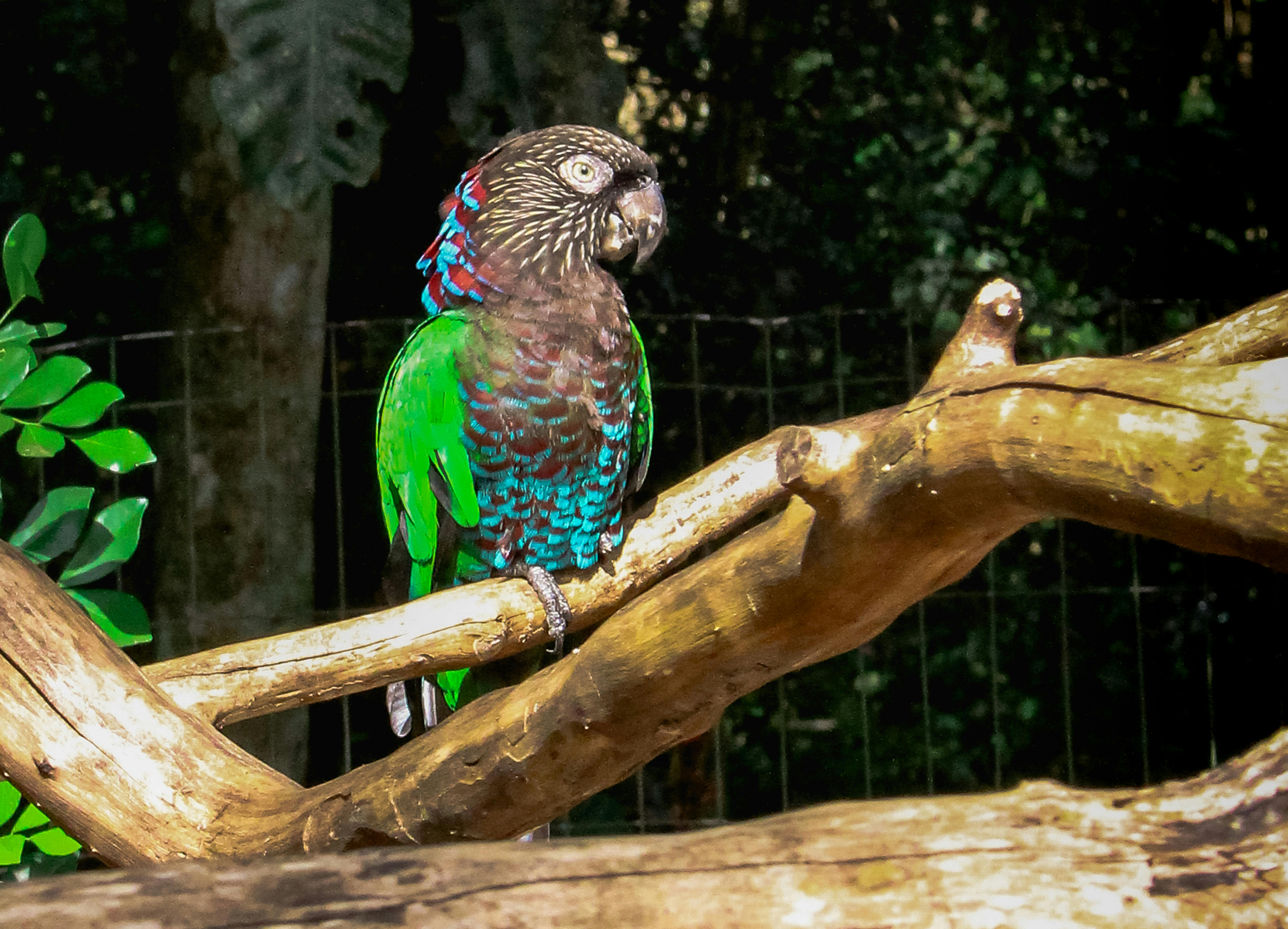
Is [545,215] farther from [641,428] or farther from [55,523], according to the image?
[55,523]

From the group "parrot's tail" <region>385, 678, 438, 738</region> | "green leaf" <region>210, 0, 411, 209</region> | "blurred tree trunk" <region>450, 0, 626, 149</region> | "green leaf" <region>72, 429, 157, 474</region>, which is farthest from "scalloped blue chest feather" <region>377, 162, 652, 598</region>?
"blurred tree trunk" <region>450, 0, 626, 149</region>

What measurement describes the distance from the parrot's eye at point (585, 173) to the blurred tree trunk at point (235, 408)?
1069mm

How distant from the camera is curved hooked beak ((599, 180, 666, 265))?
1934mm

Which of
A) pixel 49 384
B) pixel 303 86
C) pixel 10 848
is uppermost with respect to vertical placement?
pixel 303 86

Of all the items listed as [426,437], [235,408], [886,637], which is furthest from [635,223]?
[886,637]

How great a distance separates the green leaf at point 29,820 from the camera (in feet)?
6.38

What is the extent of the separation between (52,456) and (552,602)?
98 centimetres

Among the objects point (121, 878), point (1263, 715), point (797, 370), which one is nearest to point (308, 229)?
point (797, 370)

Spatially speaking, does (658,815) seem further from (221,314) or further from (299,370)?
(221,314)

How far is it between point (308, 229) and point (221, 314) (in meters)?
0.31

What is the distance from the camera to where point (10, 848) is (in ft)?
6.25

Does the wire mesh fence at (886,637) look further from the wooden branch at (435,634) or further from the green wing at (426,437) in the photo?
the wooden branch at (435,634)

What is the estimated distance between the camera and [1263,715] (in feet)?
10.0

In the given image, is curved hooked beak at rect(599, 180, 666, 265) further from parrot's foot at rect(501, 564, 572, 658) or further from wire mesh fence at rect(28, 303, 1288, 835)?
wire mesh fence at rect(28, 303, 1288, 835)
